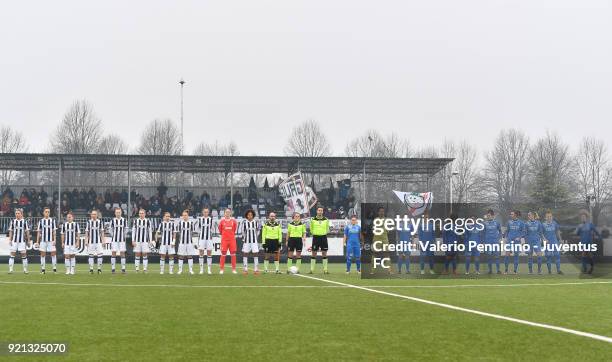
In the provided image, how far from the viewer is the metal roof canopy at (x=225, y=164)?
4375 centimetres

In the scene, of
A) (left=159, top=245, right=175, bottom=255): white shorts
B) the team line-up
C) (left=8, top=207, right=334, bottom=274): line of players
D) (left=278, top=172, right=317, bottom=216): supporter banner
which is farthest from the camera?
(left=278, top=172, right=317, bottom=216): supporter banner

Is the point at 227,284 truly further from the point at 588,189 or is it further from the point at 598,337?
the point at 588,189

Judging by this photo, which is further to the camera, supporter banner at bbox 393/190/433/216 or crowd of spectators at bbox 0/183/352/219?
crowd of spectators at bbox 0/183/352/219

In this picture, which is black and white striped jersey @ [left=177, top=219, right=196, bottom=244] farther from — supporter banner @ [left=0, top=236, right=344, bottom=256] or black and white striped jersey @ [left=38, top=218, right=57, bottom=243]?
supporter banner @ [left=0, top=236, right=344, bottom=256]

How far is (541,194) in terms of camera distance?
68.8m

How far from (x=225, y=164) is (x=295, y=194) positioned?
585 centimetres

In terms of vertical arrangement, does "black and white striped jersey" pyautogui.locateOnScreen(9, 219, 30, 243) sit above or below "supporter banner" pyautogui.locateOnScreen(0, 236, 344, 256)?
above

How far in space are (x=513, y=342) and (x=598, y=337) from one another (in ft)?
3.86

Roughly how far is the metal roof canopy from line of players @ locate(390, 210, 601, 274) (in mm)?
17918

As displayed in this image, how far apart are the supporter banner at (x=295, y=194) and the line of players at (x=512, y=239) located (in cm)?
1642

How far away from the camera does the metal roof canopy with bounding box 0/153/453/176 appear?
4375cm

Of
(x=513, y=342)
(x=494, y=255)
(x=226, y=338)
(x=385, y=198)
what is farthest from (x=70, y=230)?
(x=385, y=198)

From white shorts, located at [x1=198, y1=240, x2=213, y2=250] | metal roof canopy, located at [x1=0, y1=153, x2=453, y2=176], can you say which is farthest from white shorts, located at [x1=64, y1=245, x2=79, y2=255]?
metal roof canopy, located at [x1=0, y1=153, x2=453, y2=176]

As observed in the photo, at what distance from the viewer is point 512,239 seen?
26.6 metres
